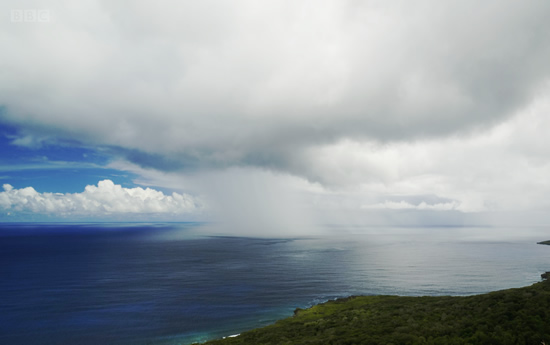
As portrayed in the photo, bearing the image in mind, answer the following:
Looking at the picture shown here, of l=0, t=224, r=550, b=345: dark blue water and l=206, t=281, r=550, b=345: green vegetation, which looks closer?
l=206, t=281, r=550, b=345: green vegetation

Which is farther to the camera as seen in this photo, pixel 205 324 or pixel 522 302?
pixel 205 324

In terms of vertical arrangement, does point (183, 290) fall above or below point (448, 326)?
below

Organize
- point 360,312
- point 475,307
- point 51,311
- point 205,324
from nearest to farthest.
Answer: point 475,307
point 360,312
point 205,324
point 51,311

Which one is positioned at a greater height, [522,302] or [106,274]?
[522,302]

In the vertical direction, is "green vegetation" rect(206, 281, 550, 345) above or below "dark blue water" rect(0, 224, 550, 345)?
above

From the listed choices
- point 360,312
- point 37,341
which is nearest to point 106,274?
point 37,341

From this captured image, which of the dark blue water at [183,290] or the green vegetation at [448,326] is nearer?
the green vegetation at [448,326]

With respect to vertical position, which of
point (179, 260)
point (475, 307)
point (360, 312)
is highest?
point (475, 307)

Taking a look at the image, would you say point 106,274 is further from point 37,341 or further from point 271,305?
point 271,305

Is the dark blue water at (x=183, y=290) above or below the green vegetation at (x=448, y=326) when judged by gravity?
below

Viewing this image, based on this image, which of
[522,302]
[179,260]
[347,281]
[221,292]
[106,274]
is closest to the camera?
[522,302]

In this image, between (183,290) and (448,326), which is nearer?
(448,326)
